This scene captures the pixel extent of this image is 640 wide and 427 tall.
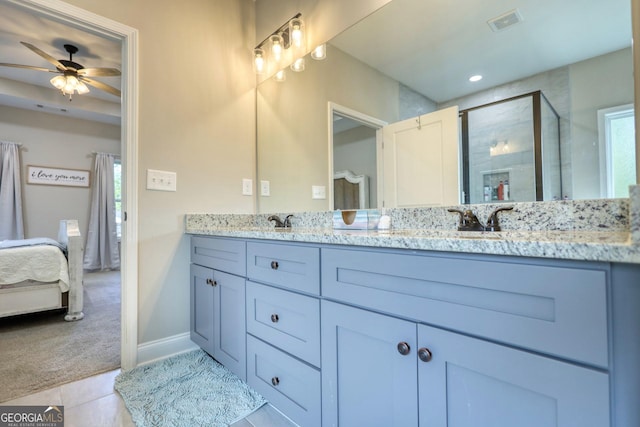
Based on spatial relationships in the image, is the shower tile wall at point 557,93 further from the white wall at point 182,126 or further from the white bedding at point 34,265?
the white bedding at point 34,265

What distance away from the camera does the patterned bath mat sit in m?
1.29

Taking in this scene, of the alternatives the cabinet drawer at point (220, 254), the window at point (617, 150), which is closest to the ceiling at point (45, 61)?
the cabinet drawer at point (220, 254)

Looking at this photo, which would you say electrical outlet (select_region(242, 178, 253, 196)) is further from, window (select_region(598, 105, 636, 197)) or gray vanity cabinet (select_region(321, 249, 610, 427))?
window (select_region(598, 105, 636, 197))

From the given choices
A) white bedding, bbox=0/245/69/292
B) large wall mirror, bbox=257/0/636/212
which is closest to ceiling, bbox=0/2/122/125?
large wall mirror, bbox=257/0/636/212

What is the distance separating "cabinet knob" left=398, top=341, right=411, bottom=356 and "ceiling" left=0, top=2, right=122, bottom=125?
229 centimetres

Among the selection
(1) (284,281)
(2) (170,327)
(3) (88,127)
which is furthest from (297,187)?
(3) (88,127)

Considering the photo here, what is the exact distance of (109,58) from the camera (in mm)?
3322

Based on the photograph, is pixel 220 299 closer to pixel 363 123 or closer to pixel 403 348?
pixel 403 348

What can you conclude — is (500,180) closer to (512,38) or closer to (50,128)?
(512,38)

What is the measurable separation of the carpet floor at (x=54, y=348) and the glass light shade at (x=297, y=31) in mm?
2383

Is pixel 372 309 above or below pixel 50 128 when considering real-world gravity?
below

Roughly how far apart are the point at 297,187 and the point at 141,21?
4.65 feet

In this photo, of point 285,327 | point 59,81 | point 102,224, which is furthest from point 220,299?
point 102,224

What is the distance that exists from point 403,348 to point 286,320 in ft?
1.73
